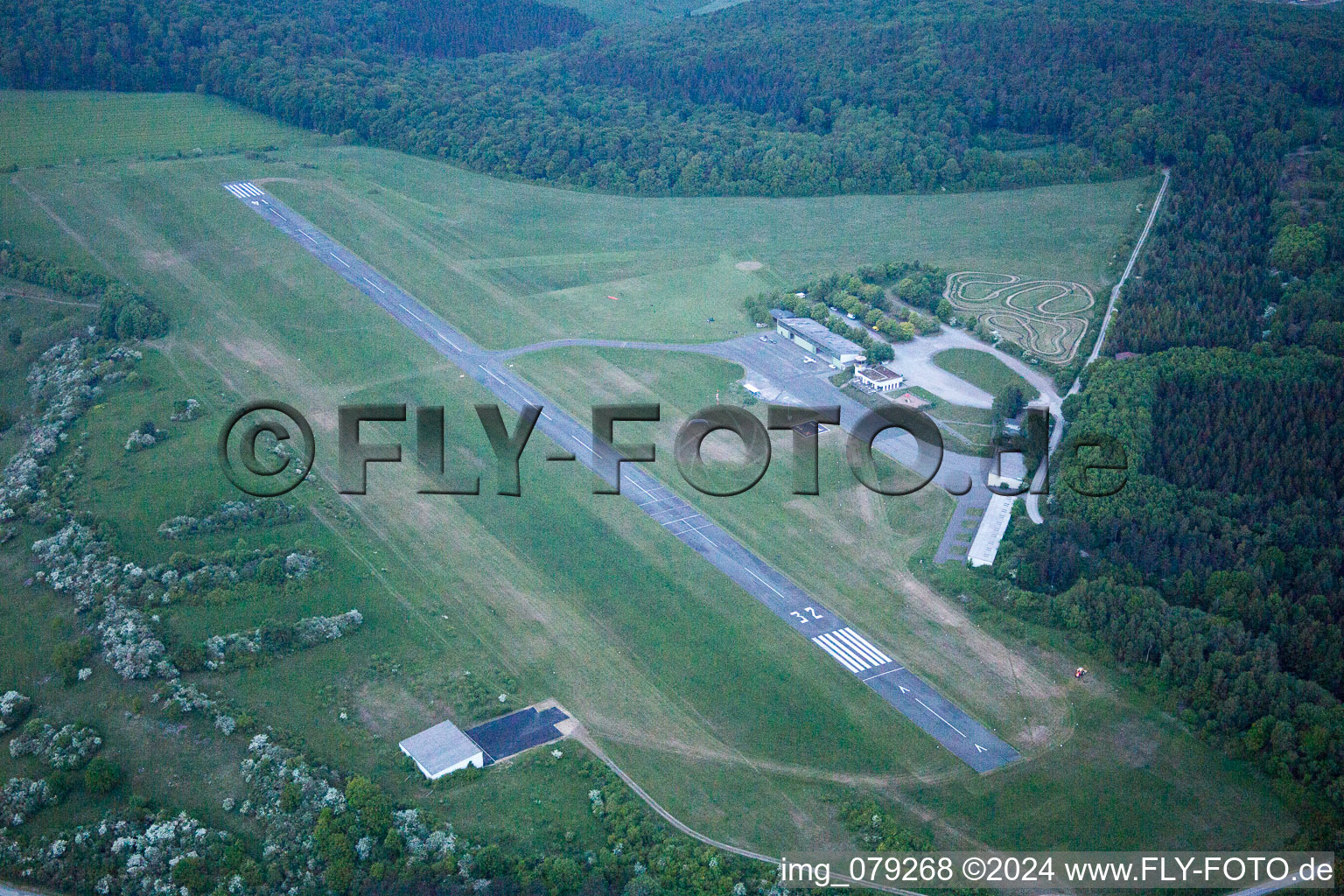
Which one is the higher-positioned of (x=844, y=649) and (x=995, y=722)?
(x=844, y=649)

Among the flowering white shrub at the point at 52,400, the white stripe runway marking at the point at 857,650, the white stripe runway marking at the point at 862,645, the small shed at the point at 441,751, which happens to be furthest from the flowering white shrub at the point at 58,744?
the white stripe runway marking at the point at 862,645

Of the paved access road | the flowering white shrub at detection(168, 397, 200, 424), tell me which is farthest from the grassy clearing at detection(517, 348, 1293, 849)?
the flowering white shrub at detection(168, 397, 200, 424)

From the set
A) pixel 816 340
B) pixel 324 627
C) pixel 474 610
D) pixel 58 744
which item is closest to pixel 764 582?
pixel 474 610

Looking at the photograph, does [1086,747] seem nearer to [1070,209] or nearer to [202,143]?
[1070,209]

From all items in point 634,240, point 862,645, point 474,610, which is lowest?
point 474,610

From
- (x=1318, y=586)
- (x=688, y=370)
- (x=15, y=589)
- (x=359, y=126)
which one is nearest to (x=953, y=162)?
(x=688, y=370)

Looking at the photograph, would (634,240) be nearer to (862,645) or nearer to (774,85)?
(774,85)

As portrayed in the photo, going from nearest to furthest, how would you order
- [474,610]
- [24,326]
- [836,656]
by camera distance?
[836,656]
[474,610]
[24,326]

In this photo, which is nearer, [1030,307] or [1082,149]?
[1030,307]

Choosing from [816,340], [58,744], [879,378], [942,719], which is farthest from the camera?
[816,340]
